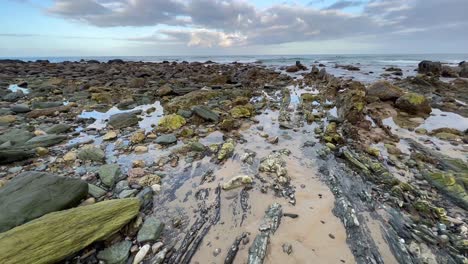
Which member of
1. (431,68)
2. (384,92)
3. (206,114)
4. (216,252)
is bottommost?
(216,252)

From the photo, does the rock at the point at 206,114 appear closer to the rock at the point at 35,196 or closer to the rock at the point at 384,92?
the rock at the point at 35,196

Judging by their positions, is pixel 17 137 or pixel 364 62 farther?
pixel 364 62

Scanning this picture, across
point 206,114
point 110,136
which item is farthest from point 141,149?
point 206,114

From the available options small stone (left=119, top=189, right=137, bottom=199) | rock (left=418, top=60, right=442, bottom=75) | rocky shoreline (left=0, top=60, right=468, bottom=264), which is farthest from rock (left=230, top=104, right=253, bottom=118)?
rock (left=418, top=60, right=442, bottom=75)

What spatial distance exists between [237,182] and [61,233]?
2483mm

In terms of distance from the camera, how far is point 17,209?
2857 mm

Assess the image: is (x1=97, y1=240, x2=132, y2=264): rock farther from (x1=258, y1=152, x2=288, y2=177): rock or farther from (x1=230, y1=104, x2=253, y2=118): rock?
(x1=230, y1=104, x2=253, y2=118): rock

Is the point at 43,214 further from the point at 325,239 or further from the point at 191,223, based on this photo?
the point at 325,239

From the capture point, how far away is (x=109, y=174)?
14.3ft

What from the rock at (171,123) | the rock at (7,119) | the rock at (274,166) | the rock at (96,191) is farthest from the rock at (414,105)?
the rock at (7,119)

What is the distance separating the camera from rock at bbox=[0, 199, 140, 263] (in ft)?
7.59

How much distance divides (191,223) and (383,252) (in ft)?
7.81

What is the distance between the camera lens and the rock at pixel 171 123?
7170 mm

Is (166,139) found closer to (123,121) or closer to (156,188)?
(156,188)
